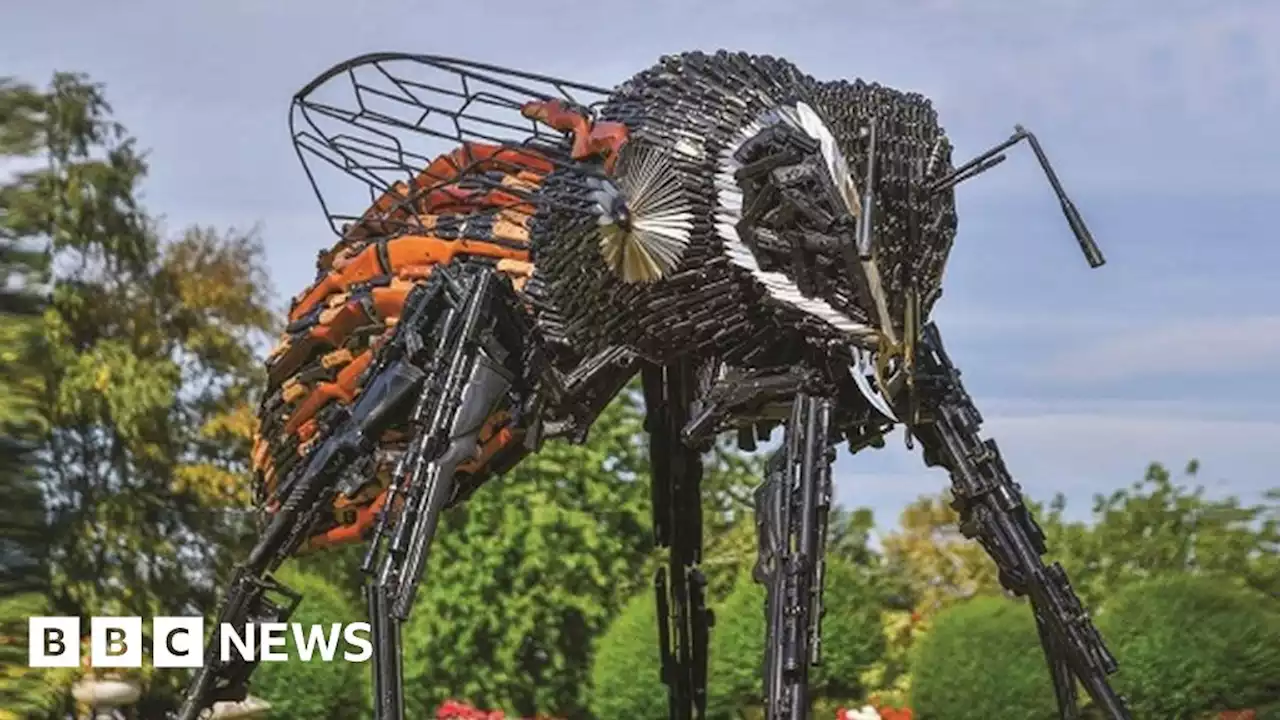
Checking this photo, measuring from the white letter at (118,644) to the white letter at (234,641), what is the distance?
121 inches

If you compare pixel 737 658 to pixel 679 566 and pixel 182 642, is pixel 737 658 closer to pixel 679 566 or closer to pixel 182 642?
pixel 182 642

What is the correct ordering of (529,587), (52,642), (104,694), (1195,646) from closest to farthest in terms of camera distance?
(52,642) → (1195,646) → (104,694) → (529,587)

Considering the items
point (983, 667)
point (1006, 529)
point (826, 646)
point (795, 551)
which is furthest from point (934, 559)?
point (795, 551)

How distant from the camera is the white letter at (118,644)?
871 centimetres

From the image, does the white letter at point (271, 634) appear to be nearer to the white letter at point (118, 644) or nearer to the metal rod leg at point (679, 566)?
the metal rod leg at point (679, 566)

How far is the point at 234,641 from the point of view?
5.79 metres

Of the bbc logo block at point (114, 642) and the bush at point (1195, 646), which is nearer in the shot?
the bbc logo block at point (114, 642)

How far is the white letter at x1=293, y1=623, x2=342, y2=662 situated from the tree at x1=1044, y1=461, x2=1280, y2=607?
12.6 ft

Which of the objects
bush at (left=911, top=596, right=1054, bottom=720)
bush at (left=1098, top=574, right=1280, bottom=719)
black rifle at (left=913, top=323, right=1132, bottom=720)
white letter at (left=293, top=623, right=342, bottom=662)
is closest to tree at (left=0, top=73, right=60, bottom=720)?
white letter at (left=293, top=623, right=342, bottom=662)

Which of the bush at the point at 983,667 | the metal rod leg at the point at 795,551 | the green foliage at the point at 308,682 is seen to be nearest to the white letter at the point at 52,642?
the green foliage at the point at 308,682

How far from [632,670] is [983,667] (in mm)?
1988

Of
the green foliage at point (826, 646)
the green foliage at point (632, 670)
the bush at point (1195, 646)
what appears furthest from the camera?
the green foliage at point (632, 670)

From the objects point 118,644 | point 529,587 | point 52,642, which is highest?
point 529,587

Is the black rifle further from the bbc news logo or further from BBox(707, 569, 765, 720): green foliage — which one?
BBox(707, 569, 765, 720): green foliage
